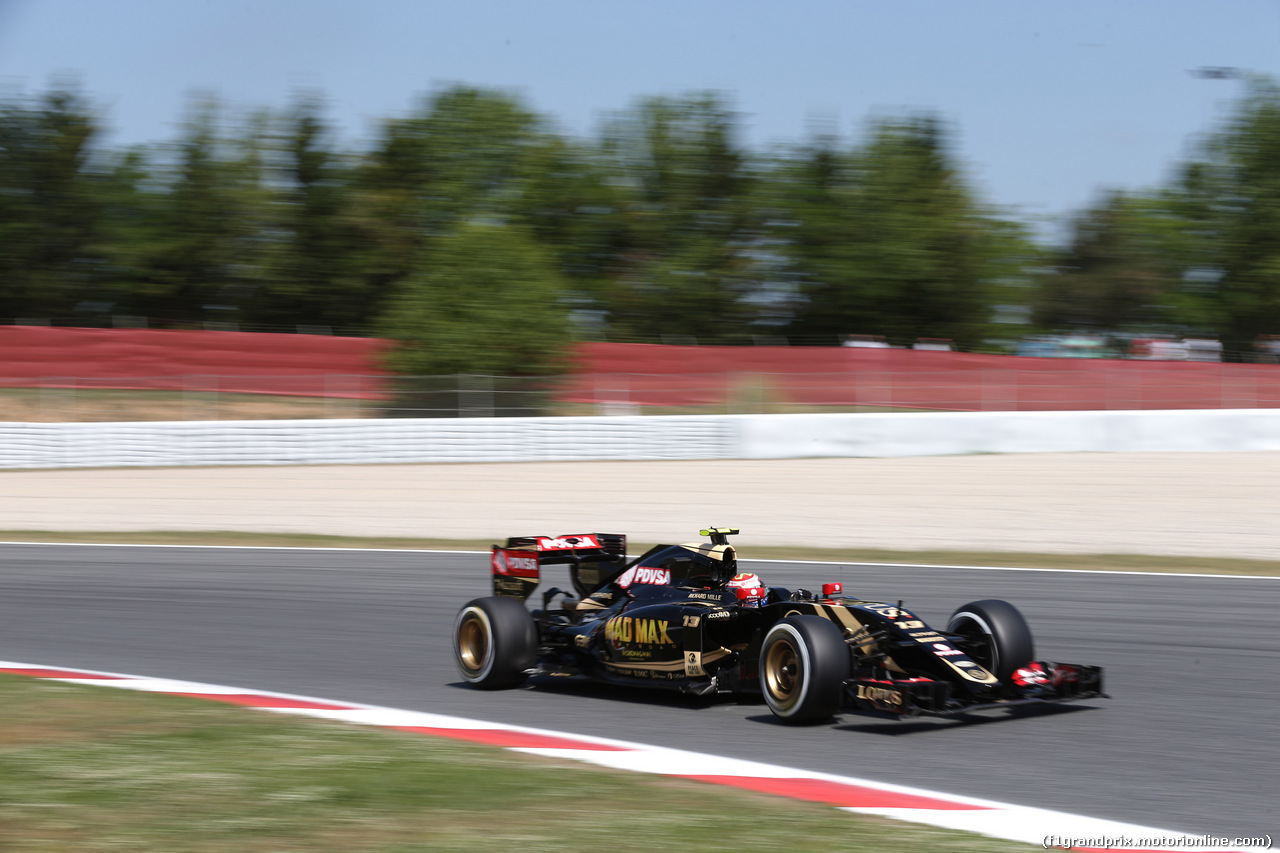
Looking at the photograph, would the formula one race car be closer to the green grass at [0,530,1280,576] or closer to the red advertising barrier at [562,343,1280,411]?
the green grass at [0,530,1280,576]

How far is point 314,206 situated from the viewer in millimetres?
45219

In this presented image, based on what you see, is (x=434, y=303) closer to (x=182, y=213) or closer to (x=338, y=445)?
(x=338, y=445)

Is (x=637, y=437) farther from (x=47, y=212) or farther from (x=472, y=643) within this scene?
(x=47, y=212)

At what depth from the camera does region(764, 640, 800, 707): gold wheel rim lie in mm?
6312

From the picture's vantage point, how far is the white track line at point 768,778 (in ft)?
14.3

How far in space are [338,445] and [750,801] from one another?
60.6ft

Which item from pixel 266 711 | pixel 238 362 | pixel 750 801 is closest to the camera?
pixel 750 801

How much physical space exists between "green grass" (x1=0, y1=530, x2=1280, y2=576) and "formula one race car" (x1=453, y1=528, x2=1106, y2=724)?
595cm

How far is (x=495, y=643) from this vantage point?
7.33 m

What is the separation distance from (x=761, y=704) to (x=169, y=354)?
29013 mm

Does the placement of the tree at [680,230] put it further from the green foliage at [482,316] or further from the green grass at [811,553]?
the green grass at [811,553]

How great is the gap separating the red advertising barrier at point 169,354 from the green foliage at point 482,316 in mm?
2098

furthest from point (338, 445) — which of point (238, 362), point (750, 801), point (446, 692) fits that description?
point (750, 801)

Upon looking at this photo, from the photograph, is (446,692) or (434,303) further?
(434,303)
